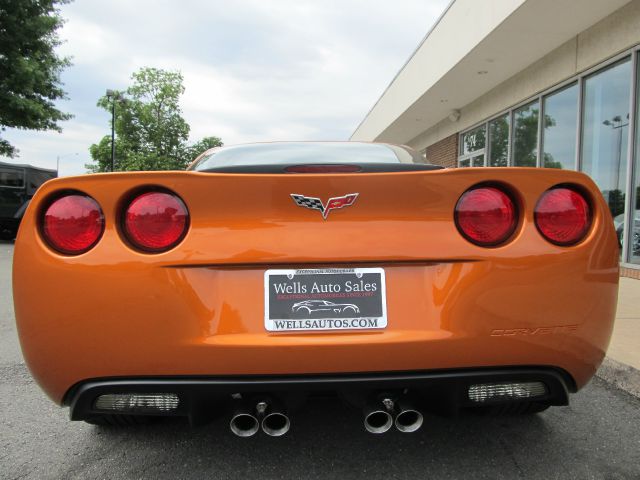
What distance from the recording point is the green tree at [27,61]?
13.8 metres

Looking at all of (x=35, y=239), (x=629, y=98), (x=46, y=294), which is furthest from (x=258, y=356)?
(x=629, y=98)

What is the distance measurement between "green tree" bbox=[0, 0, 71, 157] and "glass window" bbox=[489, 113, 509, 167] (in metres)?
12.9

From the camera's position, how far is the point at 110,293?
1.48 meters

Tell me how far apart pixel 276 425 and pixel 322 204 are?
757mm

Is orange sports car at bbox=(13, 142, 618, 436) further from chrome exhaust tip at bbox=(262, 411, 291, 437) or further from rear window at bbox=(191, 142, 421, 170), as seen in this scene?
rear window at bbox=(191, 142, 421, 170)

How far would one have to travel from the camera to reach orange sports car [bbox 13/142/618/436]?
4.88 feet

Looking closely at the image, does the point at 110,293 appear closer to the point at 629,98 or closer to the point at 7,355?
the point at 7,355

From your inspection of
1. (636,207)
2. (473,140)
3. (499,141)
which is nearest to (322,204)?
(636,207)

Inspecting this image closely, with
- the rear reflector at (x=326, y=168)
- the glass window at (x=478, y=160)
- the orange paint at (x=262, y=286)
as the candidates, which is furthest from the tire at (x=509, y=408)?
the glass window at (x=478, y=160)

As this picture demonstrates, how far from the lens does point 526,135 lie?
30.6 ft

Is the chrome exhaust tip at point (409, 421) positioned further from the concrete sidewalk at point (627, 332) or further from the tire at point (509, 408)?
the concrete sidewalk at point (627, 332)

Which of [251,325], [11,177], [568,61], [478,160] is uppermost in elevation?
[568,61]

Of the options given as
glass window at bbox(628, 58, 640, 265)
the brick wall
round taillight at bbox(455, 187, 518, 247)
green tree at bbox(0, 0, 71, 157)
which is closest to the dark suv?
green tree at bbox(0, 0, 71, 157)

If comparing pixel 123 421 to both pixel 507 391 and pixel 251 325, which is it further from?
pixel 507 391
